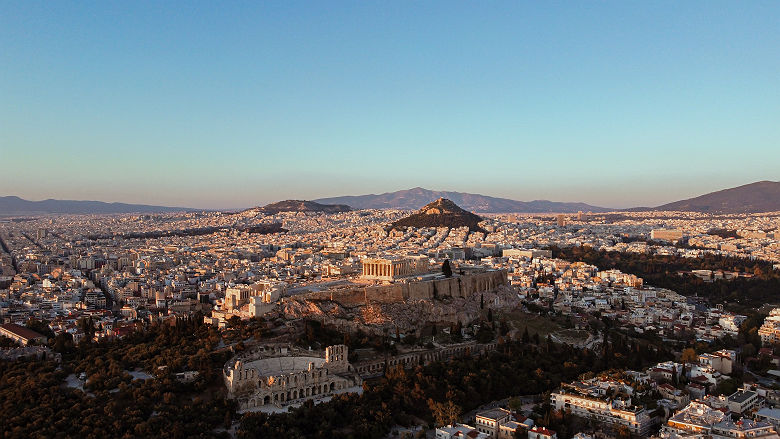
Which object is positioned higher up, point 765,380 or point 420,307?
point 420,307

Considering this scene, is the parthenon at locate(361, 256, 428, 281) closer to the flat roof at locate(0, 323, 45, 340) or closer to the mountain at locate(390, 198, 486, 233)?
the flat roof at locate(0, 323, 45, 340)

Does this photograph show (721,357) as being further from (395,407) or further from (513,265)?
(513,265)

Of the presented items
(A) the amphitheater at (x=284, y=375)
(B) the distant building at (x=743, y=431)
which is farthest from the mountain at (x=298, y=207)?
(B) the distant building at (x=743, y=431)

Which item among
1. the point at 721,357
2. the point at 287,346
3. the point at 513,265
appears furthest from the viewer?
the point at 513,265

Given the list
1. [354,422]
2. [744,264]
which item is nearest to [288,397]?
[354,422]

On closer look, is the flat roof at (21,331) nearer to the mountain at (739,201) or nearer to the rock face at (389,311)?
the rock face at (389,311)

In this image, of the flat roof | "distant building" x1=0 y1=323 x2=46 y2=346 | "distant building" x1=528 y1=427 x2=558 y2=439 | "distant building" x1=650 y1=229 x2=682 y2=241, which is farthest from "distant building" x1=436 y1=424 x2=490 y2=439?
"distant building" x1=650 y1=229 x2=682 y2=241
